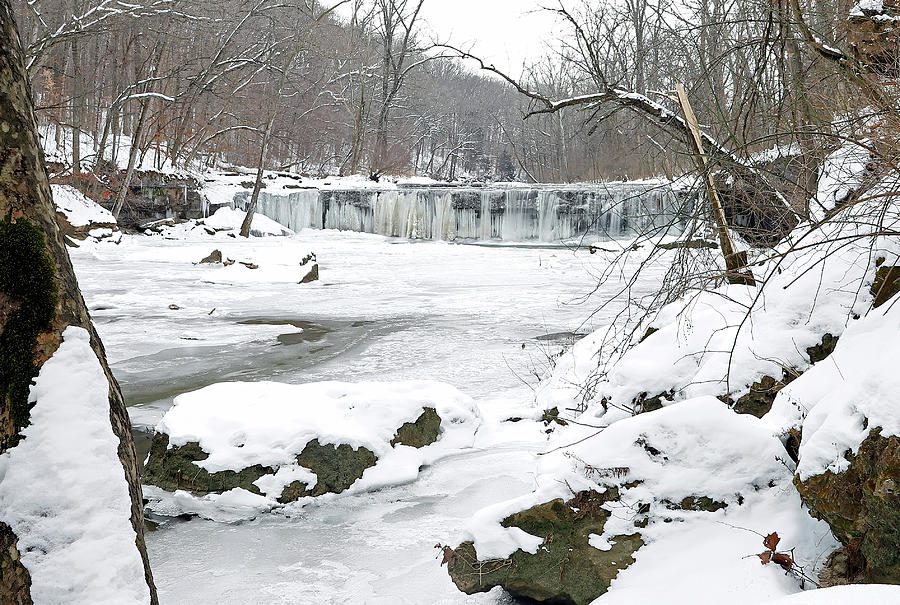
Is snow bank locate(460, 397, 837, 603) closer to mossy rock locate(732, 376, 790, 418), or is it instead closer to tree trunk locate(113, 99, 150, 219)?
mossy rock locate(732, 376, 790, 418)

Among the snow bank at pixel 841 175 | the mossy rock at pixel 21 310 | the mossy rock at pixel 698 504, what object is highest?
the snow bank at pixel 841 175

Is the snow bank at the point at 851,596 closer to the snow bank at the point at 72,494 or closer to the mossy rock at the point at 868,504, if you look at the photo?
the mossy rock at the point at 868,504

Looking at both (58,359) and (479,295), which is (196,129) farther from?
(58,359)

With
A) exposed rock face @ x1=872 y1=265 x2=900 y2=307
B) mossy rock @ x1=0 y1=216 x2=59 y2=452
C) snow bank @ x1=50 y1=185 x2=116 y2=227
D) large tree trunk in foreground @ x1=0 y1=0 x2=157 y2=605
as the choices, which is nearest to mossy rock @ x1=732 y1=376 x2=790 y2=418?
exposed rock face @ x1=872 y1=265 x2=900 y2=307

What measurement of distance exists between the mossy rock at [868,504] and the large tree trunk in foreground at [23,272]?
2092 millimetres

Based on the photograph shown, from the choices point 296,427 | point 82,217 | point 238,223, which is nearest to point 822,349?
point 296,427

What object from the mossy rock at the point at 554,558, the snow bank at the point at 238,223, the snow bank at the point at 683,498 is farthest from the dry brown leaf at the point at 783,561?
the snow bank at the point at 238,223

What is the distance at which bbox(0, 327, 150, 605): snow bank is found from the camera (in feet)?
6.03

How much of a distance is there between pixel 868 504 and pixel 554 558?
1243mm

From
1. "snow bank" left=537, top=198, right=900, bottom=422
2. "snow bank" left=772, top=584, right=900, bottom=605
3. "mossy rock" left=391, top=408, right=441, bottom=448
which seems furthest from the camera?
"mossy rock" left=391, top=408, right=441, bottom=448

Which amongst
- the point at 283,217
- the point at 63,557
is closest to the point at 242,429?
the point at 63,557

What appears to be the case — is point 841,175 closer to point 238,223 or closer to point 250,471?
point 250,471

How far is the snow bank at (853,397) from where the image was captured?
2.30 meters

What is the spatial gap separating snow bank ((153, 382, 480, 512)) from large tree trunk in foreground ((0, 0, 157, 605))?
2.54 m
